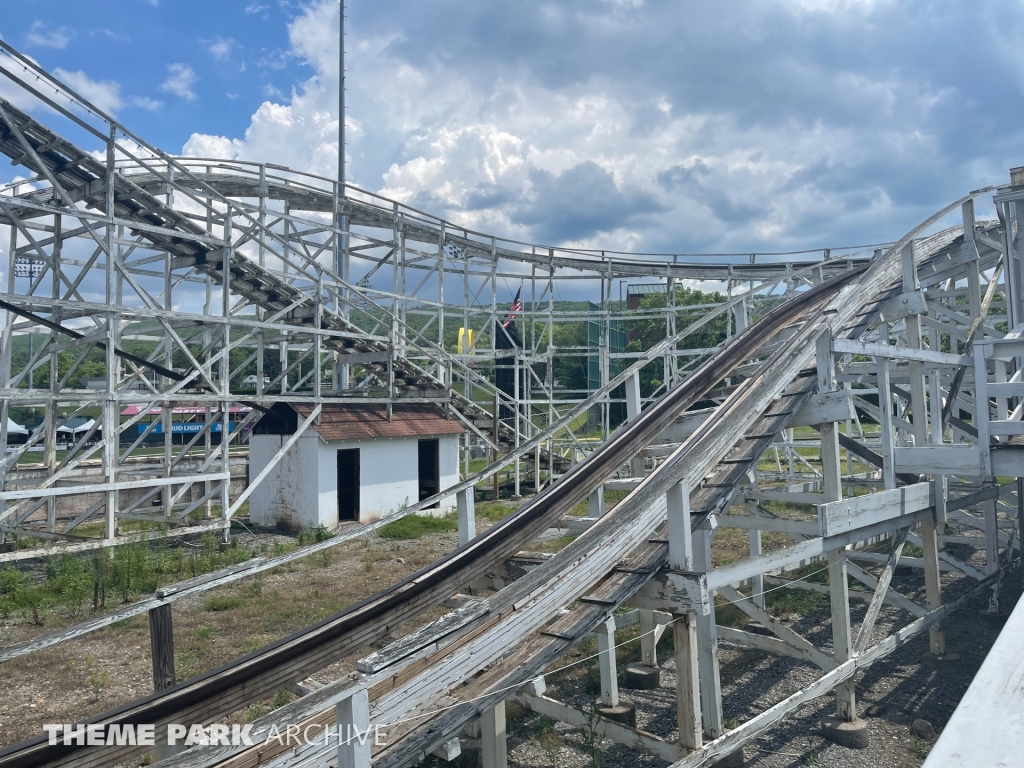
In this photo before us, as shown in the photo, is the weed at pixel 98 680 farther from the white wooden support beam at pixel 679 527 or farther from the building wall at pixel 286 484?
the building wall at pixel 286 484

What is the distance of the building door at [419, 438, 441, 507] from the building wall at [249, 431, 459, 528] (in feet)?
2.89

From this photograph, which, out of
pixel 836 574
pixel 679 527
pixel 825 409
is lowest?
pixel 836 574

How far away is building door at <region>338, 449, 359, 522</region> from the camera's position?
16.9m

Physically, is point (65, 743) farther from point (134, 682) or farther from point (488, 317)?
point (488, 317)

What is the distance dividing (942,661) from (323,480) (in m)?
12.2

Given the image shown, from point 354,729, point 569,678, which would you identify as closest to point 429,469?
point 569,678

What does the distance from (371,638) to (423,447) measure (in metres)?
14.9

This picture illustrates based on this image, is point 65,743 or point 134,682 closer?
point 65,743

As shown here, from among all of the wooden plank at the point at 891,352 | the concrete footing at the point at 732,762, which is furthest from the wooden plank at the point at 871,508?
the concrete footing at the point at 732,762

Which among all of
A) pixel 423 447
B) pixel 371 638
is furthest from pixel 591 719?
pixel 423 447

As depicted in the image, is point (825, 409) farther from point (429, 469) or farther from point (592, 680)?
point (429, 469)

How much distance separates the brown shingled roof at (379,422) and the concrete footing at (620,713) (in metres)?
10.7

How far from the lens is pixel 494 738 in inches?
191

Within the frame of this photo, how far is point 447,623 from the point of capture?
11.6 feet
